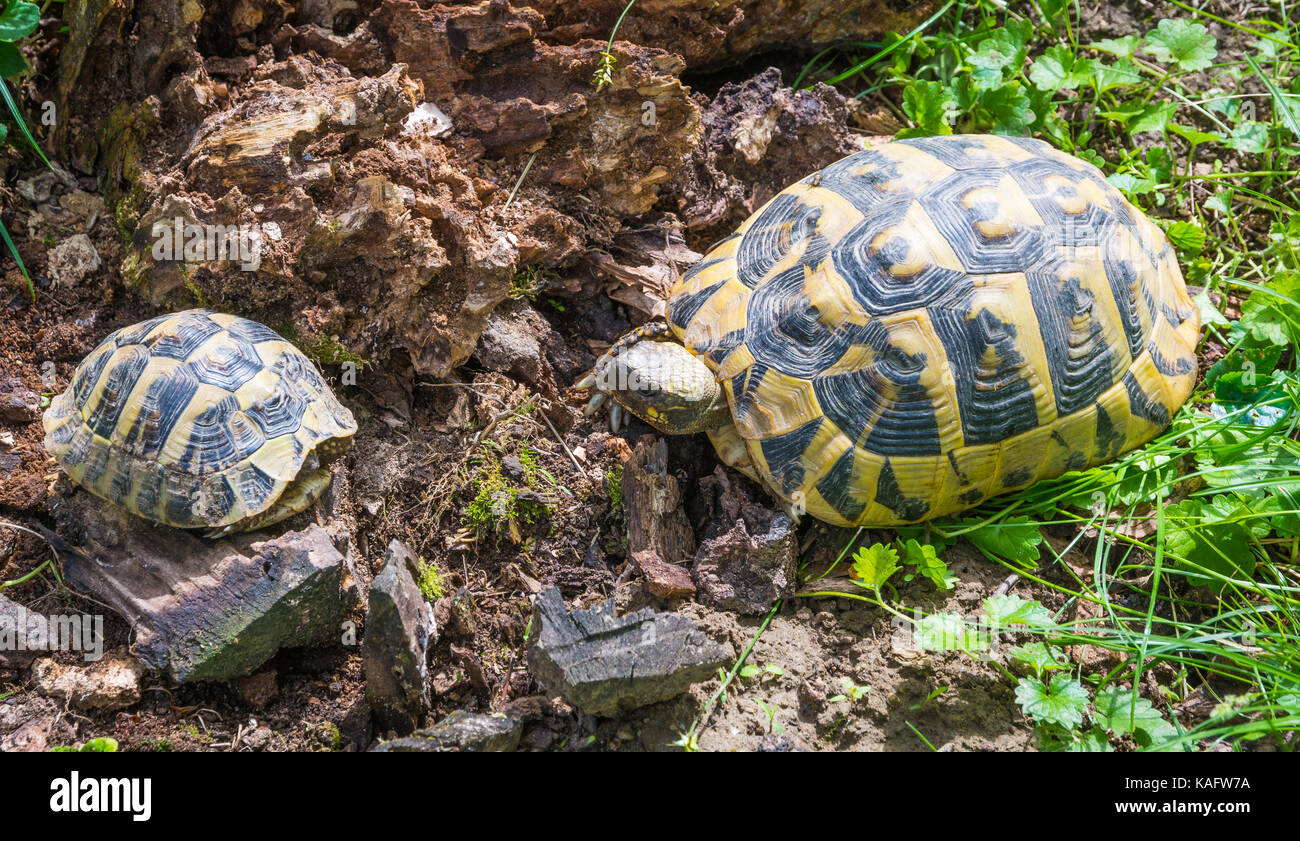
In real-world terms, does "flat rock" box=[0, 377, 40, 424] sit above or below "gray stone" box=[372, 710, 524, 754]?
above

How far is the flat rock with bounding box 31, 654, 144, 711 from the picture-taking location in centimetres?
314

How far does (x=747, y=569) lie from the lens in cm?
363

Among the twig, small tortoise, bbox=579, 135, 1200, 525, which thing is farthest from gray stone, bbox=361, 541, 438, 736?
the twig

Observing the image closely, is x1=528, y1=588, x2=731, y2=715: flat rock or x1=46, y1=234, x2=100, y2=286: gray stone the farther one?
x1=46, y1=234, x2=100, y2=286: gray stone

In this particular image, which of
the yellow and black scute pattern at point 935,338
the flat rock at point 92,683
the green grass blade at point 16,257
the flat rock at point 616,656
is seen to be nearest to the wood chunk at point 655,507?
the yellow and black scute pattern at point 935,338

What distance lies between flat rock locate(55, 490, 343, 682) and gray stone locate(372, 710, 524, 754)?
0.60 metres

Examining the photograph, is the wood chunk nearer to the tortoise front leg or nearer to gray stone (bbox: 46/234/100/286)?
the tortoise front leg

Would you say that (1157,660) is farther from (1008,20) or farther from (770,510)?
(1008,20)

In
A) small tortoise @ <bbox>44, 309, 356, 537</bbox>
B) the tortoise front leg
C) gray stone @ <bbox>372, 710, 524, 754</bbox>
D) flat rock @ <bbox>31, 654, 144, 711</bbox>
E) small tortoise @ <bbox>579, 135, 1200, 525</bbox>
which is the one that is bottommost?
flat rock @ <bbox>31, 654, 144, 711</bbox>

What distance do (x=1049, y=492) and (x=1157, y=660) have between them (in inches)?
31.8

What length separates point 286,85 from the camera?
3.98 m

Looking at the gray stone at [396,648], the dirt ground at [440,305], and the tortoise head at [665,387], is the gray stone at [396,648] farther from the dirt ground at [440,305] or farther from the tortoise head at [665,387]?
the tortoise head at [665,387]

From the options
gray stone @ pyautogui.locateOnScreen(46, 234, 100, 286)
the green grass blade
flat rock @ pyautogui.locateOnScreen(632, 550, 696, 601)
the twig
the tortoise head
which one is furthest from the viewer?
the twig

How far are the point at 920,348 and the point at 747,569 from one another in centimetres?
117
